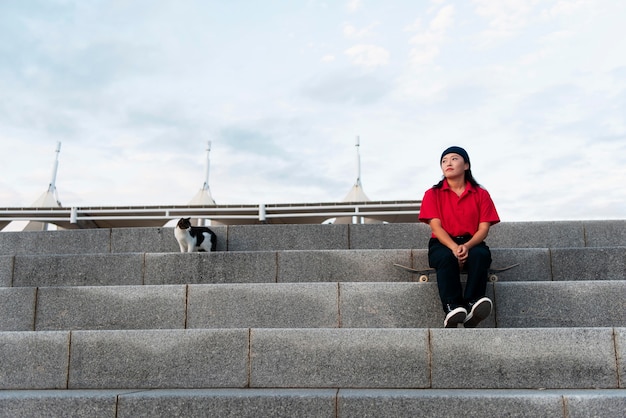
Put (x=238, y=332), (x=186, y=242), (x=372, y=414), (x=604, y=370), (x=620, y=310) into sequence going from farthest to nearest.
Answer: (x=186, y=242) < (x=620, y=310) < (x=238, y=332) < (x=604, y=370) < (x=372, y=414)

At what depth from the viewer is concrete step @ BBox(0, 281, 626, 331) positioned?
15.5 ft

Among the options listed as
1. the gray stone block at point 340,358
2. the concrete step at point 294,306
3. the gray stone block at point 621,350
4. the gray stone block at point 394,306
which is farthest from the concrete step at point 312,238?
the gray stone block at point 340,358

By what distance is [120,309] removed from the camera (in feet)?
16.7

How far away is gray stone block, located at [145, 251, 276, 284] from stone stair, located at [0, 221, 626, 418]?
0.01 metres

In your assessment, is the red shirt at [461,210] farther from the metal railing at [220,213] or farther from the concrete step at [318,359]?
the metal railing at [220,213]

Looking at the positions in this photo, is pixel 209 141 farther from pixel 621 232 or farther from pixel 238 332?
pixel 238 332

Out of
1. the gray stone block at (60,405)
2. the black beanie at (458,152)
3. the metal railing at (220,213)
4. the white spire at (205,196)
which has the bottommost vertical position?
the gray stone block at (60,405)

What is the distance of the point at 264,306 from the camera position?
4.96 metres

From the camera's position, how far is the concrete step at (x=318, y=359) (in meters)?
3.87

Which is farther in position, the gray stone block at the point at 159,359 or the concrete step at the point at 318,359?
the gray stone block at the point at 159,359

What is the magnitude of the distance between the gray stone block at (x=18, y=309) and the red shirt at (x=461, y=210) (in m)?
3.70

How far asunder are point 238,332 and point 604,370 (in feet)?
8.39

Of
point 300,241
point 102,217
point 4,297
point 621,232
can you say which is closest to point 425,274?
point 300,241

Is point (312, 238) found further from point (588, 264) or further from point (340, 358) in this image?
point (340, 358)
